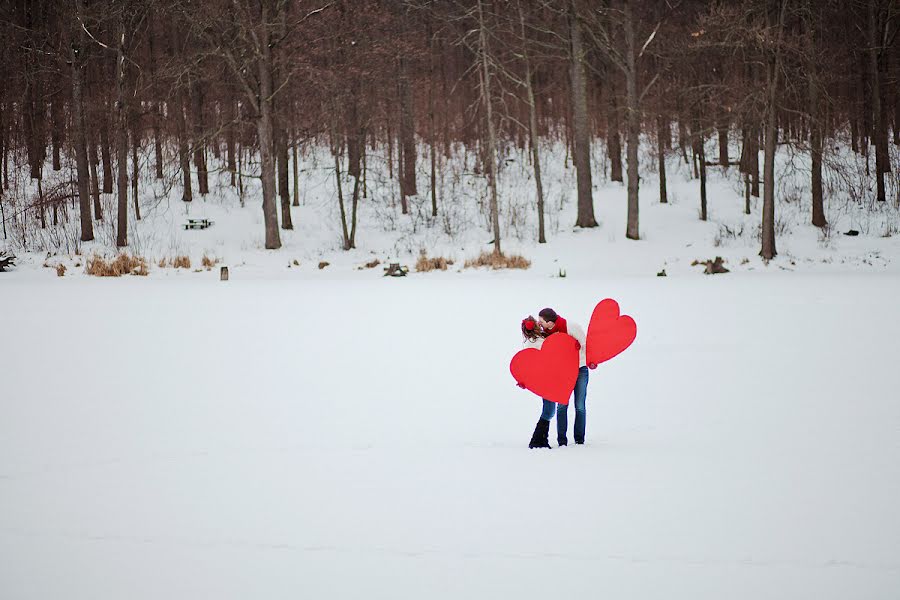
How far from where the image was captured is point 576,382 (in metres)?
6.38

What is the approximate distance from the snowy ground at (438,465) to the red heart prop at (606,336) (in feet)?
2.73

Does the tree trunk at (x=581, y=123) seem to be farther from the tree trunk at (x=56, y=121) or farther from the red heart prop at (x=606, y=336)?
the tree trunk at (x=56, y=121)

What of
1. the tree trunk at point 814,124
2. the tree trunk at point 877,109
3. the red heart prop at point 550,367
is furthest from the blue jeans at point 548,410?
the tree trunk at point 877,109

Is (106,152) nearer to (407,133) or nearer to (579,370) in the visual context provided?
(407,133)

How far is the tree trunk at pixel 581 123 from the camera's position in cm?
2250

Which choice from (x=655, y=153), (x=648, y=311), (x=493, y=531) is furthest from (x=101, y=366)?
(x=655, y=153)

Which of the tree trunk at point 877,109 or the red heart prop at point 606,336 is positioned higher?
the tree trunk at point 877,109

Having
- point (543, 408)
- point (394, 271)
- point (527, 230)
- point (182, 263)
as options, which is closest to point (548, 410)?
point (543, 408)

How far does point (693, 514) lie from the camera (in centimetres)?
488

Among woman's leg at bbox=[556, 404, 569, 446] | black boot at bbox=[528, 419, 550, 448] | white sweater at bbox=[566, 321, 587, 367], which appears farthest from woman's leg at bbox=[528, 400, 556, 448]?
white sweater at bbox=[566, 321, 587, 367]

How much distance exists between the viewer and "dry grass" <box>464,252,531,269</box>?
66.7ft

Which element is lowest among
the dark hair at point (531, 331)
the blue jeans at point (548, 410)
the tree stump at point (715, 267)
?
the blue jeans at point (548, 410)

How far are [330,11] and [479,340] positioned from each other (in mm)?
17799

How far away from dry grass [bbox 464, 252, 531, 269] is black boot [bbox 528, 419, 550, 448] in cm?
1402
